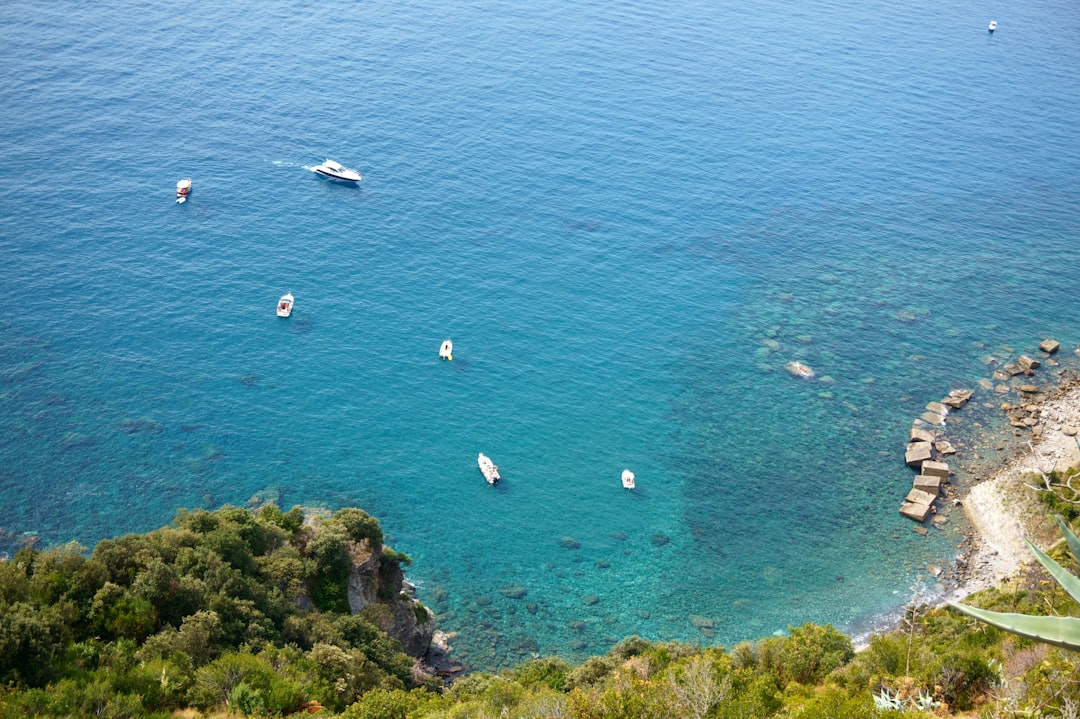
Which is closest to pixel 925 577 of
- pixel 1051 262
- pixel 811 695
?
pixel 811 695

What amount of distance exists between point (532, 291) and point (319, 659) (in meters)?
61.1

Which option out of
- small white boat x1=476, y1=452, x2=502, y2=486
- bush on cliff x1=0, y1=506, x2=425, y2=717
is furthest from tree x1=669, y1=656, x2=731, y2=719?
small white boat x1=476, y1=452, x2=502, y2=486

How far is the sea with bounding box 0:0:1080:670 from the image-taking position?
2790 inches

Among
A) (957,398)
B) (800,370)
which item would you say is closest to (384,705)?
(800,370)

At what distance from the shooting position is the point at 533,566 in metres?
69.2

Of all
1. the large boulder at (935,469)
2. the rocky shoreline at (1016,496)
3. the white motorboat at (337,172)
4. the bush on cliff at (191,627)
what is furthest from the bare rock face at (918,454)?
the white motorboat at (337,172)

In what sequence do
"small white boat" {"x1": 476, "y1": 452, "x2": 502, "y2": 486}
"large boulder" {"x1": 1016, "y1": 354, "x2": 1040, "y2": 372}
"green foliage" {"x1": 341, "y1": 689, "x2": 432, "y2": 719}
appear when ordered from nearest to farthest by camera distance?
"green foliage" {"x1": 341, "y1": 689, "x2": 432, "y2": 719} < "small white boat" {"x1": 476, "y1": 452, "x2": 502, "y2": 486} < "large boulder" {"x1": 1016, "y1": 354, "x2": 1040, "y2": 372}

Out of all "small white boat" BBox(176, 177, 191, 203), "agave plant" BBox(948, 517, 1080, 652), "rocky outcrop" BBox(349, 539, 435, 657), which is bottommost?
"rocky outcrop" BBox(349, 539, 435, 657)

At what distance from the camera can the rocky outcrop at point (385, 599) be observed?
179 feet

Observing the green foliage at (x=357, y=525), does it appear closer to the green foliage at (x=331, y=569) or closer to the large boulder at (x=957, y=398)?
the green foliage at (x=331, y=569)

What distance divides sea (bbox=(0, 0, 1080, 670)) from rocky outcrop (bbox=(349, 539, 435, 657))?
209 inches

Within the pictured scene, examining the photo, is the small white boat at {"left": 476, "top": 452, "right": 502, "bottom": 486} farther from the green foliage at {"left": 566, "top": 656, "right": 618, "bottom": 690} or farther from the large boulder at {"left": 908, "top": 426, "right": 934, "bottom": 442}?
the large boulder at {"left": 908, "top": 426, "right": 934, "bottom": 442}

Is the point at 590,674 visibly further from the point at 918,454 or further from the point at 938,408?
the point at 938,408

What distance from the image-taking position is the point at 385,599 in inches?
2254
